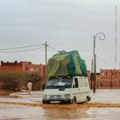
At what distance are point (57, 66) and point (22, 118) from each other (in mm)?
11630

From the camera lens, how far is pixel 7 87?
7338cm

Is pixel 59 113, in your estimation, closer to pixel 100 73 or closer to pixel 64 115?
pixel 64 115

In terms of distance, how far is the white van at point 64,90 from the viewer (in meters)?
30.0

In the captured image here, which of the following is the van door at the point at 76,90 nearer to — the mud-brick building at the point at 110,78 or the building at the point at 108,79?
the building at the point at 108,79

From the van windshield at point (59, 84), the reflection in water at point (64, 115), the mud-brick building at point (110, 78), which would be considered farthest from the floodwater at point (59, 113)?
the mud-brick building at point (110, 78)

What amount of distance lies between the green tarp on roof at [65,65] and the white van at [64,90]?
2.39ft

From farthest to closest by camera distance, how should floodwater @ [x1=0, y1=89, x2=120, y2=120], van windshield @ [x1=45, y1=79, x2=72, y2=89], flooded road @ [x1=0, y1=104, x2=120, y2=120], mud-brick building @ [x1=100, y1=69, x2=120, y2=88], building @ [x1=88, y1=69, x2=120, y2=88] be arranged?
mud-brick building @ [x1=100, y1=69, x2=120, y2=88], building @ [x1=88, y1=69, x2=120, y2=88], van windshield @ [x1=45, y1=79, x2=72, y2=89], floodwater @ [x1=0, y1=89, x2=120, y2=120], flooded road @ [x1=0, y1=104, x2=120, y2=120]

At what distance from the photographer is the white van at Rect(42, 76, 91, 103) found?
30.0 meters

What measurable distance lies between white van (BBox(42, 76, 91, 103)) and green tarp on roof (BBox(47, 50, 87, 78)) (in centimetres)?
73

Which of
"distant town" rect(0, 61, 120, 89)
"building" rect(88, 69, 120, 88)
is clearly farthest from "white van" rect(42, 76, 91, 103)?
"building" rect(88, 69, 120, 88)

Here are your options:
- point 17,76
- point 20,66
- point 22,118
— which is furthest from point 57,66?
point 20,66

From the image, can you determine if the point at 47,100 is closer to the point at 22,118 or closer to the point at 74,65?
the point at 74,65

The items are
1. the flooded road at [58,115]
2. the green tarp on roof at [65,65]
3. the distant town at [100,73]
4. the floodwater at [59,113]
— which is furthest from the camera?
the distant town at [100,73]

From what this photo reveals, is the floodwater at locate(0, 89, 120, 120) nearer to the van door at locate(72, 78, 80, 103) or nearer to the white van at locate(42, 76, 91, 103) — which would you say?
the white van at locate(42, 76, 91, 103)
